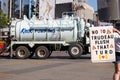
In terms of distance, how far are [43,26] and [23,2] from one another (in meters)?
60.6

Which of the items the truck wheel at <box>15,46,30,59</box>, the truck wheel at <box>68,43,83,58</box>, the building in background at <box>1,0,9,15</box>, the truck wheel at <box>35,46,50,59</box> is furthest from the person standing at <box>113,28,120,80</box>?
the building in background at <box>1,0,9,15</box>

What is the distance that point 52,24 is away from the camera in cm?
2944

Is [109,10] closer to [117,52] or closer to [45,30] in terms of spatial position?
[45,30]

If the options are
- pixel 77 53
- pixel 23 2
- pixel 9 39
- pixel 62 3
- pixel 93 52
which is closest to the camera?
pixel 93 52

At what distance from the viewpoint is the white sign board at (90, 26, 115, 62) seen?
1063 cm

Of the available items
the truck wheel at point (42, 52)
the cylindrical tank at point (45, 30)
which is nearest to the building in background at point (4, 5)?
the cylindrical tank at point (45, 30)

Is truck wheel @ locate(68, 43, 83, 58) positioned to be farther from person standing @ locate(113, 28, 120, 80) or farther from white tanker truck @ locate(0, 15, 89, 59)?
person standing @ locate(113, 28, 120, 80)

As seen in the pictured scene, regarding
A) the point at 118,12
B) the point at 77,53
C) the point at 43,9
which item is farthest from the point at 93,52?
the point at 118,12

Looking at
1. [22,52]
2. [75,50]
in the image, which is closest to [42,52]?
[22,52]

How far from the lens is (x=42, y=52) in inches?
1154

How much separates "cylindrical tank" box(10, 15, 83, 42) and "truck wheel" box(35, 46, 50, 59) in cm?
70

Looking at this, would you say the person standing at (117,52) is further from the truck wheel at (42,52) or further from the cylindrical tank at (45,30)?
the truck wheel at (42,52)

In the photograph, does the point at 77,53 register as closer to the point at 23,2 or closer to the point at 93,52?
the point at 93,52

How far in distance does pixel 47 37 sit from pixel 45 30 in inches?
20.2
